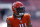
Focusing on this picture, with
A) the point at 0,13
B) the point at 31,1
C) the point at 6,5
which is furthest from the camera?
the point at 31,1

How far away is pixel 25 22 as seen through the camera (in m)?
1.70

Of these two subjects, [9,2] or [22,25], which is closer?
[22,25]

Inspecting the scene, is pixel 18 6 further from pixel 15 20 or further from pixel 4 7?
pixel 4 7

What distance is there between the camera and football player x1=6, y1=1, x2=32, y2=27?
1.66 metres

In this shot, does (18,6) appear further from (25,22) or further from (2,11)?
(2,11)

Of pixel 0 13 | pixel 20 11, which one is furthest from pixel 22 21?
pixel 0 13

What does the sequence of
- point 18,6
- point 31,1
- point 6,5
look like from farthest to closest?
point 31,1
point 6,5
point 18,6

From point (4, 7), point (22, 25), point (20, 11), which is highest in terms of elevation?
point (4, 7)

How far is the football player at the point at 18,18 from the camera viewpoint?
166 centimetres

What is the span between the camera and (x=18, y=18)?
170 cm

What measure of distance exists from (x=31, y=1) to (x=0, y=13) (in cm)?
186

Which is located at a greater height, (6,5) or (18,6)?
(6,5)

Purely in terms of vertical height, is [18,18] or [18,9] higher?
[18,9]

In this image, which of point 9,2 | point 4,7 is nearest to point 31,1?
point 9,2
